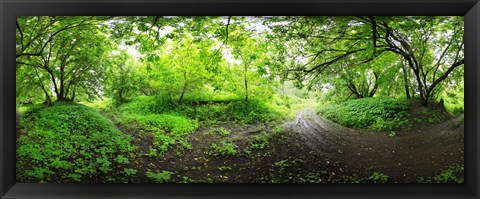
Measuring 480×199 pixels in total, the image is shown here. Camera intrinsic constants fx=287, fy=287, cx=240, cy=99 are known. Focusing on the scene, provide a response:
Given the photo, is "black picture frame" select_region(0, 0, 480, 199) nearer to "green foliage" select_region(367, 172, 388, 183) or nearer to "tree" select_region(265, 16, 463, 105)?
"green foliage" select_region(367, 172, 388, 183)

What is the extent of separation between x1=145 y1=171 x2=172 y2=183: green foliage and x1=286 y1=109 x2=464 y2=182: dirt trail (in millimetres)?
1496

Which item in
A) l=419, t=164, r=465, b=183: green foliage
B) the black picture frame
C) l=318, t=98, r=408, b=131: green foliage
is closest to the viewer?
the black picture frame

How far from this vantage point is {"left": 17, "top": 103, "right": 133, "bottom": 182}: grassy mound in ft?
10.3

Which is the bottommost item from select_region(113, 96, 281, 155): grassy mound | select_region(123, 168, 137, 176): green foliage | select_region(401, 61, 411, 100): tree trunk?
select_region(123, 168, 137, 176): green foliage

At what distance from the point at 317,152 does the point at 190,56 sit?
1.86 meters

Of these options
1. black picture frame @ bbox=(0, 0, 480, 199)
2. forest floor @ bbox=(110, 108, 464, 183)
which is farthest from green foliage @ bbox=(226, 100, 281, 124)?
black picture frame @ bbox=(0, 0, 480, 199)

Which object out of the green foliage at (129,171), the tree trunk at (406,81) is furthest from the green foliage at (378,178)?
the green foliage at (129,171)

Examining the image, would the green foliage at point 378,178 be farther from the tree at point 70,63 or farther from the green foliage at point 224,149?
the tree at point 70,63

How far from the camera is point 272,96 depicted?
3.48 m

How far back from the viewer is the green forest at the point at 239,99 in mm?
3168

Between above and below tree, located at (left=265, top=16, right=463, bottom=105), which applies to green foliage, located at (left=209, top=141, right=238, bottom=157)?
below

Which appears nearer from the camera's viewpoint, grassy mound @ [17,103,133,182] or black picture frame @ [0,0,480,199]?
black picture frame @ [0,0,480,199]

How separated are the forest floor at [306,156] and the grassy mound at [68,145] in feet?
0.70
